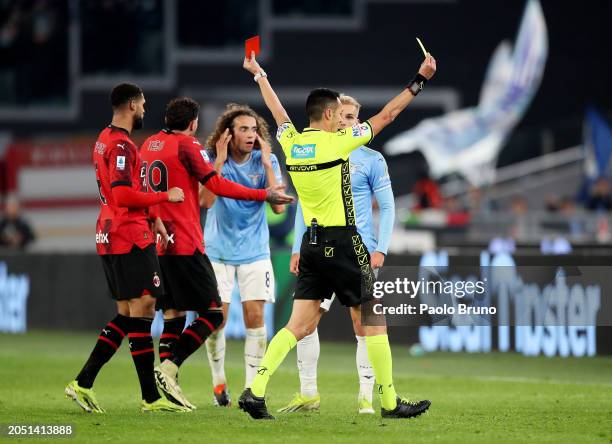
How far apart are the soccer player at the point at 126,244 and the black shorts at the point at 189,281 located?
42cm

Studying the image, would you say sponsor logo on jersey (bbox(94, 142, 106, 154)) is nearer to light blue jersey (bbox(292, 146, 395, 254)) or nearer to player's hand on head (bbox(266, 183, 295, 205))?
player's hand on head (bbox(266, 183, 295, 205))

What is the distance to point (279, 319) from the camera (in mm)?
17891

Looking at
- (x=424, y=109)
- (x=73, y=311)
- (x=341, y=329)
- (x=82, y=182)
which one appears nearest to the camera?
(x=341, y=329)

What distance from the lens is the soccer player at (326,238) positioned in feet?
30.3

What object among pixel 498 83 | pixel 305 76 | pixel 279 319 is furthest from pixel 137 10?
pixel 279 319

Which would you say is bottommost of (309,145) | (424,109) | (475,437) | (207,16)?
(475,437)

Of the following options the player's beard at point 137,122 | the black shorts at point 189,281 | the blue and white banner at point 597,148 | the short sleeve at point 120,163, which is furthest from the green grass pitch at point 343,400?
the blue and white banner at point 597,148

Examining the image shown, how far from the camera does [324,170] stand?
365 inches

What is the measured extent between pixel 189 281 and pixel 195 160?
3.04 ft

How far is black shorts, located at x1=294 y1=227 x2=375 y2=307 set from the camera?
9297mm

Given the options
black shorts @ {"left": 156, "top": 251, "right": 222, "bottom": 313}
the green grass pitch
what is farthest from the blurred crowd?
black shorts @ {"left": 156, "top": 251, "right": 222, "bottom": 313}

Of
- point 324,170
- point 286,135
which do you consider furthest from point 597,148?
point 324,170

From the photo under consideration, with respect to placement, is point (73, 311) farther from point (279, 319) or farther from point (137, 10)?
point (137, 10)

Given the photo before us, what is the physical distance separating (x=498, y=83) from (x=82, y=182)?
1006 centimetres
